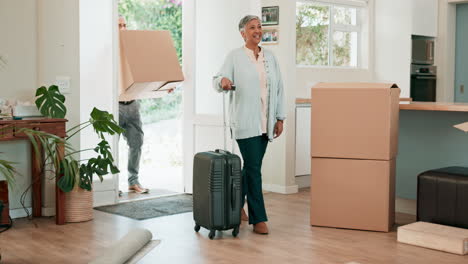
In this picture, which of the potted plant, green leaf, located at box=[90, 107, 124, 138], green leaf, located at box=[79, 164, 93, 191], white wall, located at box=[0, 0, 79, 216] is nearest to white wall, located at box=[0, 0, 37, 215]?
white wall, located at box=[0, 0, 79, 216]

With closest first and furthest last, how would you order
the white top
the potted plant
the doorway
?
the white top
the potted plant
the doorway

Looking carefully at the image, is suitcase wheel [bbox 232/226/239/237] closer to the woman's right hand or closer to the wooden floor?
the wooden floor

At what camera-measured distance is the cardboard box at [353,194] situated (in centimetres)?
434

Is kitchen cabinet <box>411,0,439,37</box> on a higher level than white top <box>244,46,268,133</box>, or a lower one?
higher

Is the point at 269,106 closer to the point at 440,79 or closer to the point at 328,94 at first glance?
the point at 328,94

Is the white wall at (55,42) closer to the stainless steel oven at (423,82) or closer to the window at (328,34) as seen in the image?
the window at (328,34)

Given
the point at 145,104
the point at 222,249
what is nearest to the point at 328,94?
the point at 222,249

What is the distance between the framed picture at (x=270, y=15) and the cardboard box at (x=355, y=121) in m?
1.70

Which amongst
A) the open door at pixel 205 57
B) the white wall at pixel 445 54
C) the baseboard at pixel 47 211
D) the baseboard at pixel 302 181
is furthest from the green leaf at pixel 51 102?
the white wall at pixel 445 54

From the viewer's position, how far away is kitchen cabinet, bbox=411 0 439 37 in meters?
→ 7.01

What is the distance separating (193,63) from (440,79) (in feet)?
10.0

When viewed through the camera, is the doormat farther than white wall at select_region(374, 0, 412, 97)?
No

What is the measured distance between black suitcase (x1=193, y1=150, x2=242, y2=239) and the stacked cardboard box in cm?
67

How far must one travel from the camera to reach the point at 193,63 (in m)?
5.91
